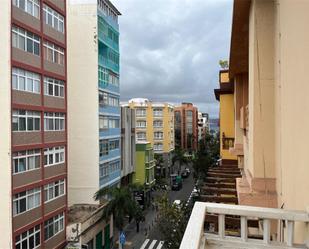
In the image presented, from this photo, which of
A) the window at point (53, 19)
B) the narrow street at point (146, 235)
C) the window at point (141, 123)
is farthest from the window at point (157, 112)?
the window at point (53, 19)

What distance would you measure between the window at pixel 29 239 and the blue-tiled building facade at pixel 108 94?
10.9 metres

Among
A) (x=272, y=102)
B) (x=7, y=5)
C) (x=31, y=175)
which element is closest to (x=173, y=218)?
(x=31, y=175)

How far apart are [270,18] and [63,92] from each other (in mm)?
18732

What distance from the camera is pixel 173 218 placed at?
24.2 meters

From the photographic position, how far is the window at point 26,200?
18.1 m

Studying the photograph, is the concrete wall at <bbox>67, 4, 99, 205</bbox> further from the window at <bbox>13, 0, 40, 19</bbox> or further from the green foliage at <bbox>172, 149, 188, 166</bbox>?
the green foliage at <bbox>172, 149, 188, 166</bbox>

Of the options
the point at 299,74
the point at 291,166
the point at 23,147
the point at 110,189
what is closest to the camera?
the point at 299,74

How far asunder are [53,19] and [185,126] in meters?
72.3

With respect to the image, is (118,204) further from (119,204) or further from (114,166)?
(114,166)

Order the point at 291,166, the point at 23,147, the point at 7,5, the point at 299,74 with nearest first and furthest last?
the point at 299,74, the point at 291,166, the point at 7,5, the point at 23,147

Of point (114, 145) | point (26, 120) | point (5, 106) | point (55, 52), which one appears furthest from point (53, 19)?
point (114, 145)

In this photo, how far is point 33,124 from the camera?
1952 centimetres

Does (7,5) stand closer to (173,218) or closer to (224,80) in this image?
(224,80)

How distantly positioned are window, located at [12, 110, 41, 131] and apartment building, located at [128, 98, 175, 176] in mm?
46607
